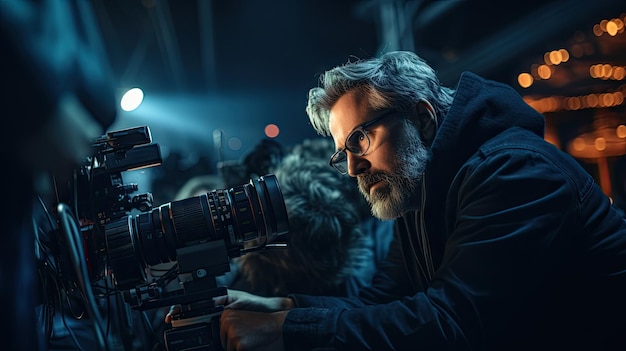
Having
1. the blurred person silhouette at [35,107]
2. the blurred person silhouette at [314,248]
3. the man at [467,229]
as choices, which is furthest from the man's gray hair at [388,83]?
the blurred person silhouette at [35,107]

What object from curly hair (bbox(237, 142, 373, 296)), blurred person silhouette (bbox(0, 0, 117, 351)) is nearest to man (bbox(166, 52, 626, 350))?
curly hair (bbox(237, 142, 373, 296))

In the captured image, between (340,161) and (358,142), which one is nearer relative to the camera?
(358,142)

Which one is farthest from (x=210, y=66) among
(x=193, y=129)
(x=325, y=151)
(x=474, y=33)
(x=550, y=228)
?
(x=550, y=228)

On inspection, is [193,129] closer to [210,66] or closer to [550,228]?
[210,66]

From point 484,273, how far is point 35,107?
3.44ft

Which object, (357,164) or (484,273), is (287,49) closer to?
(357,164)

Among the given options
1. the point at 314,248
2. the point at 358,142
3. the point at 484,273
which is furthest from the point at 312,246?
the point at 484,273

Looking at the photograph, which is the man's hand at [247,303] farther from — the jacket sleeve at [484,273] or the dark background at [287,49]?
the dark background at [287,49]

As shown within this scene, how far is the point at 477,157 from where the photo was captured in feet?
4.89

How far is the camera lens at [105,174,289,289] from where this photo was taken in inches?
56.6

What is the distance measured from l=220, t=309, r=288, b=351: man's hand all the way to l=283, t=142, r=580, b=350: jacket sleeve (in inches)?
1.2

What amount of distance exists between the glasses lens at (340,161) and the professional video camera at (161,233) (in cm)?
41

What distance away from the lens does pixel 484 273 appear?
131 cm

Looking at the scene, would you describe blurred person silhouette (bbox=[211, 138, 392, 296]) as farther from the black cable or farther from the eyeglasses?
the black cable
